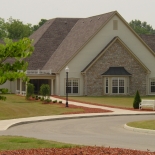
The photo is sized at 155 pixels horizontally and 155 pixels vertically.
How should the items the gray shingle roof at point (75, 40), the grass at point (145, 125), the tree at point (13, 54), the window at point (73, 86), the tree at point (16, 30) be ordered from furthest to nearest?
the tree at point (16, 30) < the gray shingle roof at point (75, 40) < the window at point (73, 86) < the grass at point (145, 125) < the tree at point (13, 54)

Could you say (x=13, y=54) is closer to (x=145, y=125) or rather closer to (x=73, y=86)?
(x=145, y=125)

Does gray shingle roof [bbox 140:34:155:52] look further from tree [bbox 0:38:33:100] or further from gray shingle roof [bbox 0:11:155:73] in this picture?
tree [bbox 0:38:33:100]

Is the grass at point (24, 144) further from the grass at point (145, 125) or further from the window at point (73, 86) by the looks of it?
the window at point (73, 86)

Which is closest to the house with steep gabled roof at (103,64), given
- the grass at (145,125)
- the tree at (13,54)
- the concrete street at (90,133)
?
the concrete street at (90,133)

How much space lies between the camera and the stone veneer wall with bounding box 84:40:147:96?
6400 centimetres

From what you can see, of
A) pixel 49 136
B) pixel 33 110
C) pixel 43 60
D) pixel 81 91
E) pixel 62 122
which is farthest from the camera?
pixel 43 60

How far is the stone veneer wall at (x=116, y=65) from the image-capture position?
64.0 meters

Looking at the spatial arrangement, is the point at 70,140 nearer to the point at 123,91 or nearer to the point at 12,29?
the point at 123,91

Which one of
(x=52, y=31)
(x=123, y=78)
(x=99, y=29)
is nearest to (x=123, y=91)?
(x=123, y=78)

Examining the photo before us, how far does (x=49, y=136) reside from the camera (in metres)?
24.8

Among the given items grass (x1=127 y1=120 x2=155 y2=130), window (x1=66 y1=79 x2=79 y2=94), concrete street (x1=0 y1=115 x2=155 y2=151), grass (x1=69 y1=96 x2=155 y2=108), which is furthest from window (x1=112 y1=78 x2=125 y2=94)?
grass (x1=127 y1=120 x2=155 y2=130)

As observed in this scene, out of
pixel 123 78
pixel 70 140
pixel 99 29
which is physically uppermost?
pixel 99 29

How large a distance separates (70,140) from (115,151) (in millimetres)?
7269

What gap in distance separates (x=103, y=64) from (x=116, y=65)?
5.87 ft
